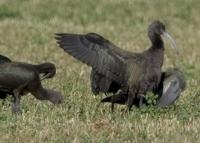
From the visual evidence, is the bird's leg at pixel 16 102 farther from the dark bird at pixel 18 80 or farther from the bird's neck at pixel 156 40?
the bird's neck at pixel 156 40

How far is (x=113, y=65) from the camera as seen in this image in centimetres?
920

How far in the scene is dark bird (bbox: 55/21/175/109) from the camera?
9.17m

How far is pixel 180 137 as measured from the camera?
7.64 metres

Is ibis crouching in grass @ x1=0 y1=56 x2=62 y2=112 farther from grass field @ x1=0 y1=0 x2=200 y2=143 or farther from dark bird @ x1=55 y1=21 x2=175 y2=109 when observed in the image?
dark bird @ x1=55 y1=21 x2=175 y2=109

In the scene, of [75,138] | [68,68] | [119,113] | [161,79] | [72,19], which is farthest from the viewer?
[72,19]

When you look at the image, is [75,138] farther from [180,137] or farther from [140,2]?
[140,2]

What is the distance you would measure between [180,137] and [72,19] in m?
12.7

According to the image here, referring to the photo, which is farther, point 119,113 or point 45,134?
point 119,113

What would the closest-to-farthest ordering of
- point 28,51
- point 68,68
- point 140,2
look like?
point 68,68, point 28,51, point 140,2

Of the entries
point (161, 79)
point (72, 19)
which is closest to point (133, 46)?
point (72, 19)

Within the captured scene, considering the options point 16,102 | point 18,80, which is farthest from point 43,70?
point 16,102

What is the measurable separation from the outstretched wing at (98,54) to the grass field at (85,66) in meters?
0.47

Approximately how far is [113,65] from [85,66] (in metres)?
5.02

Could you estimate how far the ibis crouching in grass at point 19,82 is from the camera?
899cm
